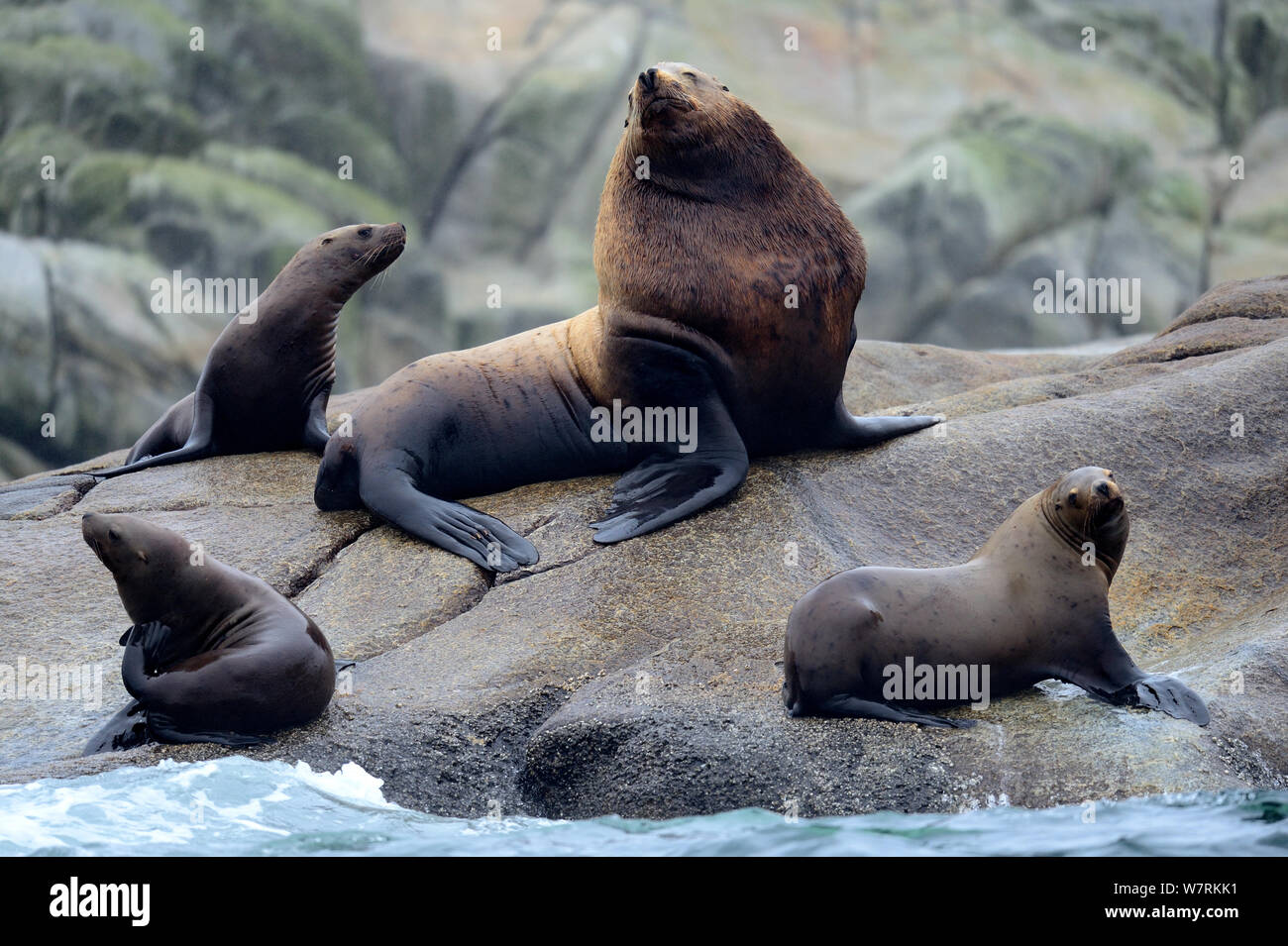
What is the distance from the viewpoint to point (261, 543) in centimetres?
570

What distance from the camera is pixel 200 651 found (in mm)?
4160

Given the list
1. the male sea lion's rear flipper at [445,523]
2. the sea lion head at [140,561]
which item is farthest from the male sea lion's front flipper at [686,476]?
the sea lion head at [140,561]

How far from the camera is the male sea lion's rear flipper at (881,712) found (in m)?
3.88

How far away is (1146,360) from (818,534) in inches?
103

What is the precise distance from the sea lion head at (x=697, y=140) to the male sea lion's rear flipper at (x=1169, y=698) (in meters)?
2.64

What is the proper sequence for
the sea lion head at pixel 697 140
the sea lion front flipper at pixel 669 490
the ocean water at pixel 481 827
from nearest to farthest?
the ocean water at pixel 481 827 < the sea lion front flipper at pixel 669 490 < the sea lion head at pixel 697 140

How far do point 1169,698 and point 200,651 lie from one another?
2666 mm

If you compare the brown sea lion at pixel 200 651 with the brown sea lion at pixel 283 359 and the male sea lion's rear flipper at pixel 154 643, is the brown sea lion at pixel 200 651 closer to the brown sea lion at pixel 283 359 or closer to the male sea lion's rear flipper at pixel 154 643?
the male sea lion's rear flipper at pixel 154 643

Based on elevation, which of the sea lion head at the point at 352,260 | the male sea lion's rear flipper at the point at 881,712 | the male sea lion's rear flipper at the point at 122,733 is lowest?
the male sea lion's rear flipper at the point at 122,733

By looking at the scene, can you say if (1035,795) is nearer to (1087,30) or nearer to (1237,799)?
(1237,799)

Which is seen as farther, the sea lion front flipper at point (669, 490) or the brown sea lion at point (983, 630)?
the sea lion front flipper at point (669, 490)

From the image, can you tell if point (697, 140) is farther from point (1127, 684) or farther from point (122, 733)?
point (122, 733)

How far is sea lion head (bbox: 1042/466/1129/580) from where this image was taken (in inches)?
162

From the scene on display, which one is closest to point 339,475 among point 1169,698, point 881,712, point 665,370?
point 665,370
